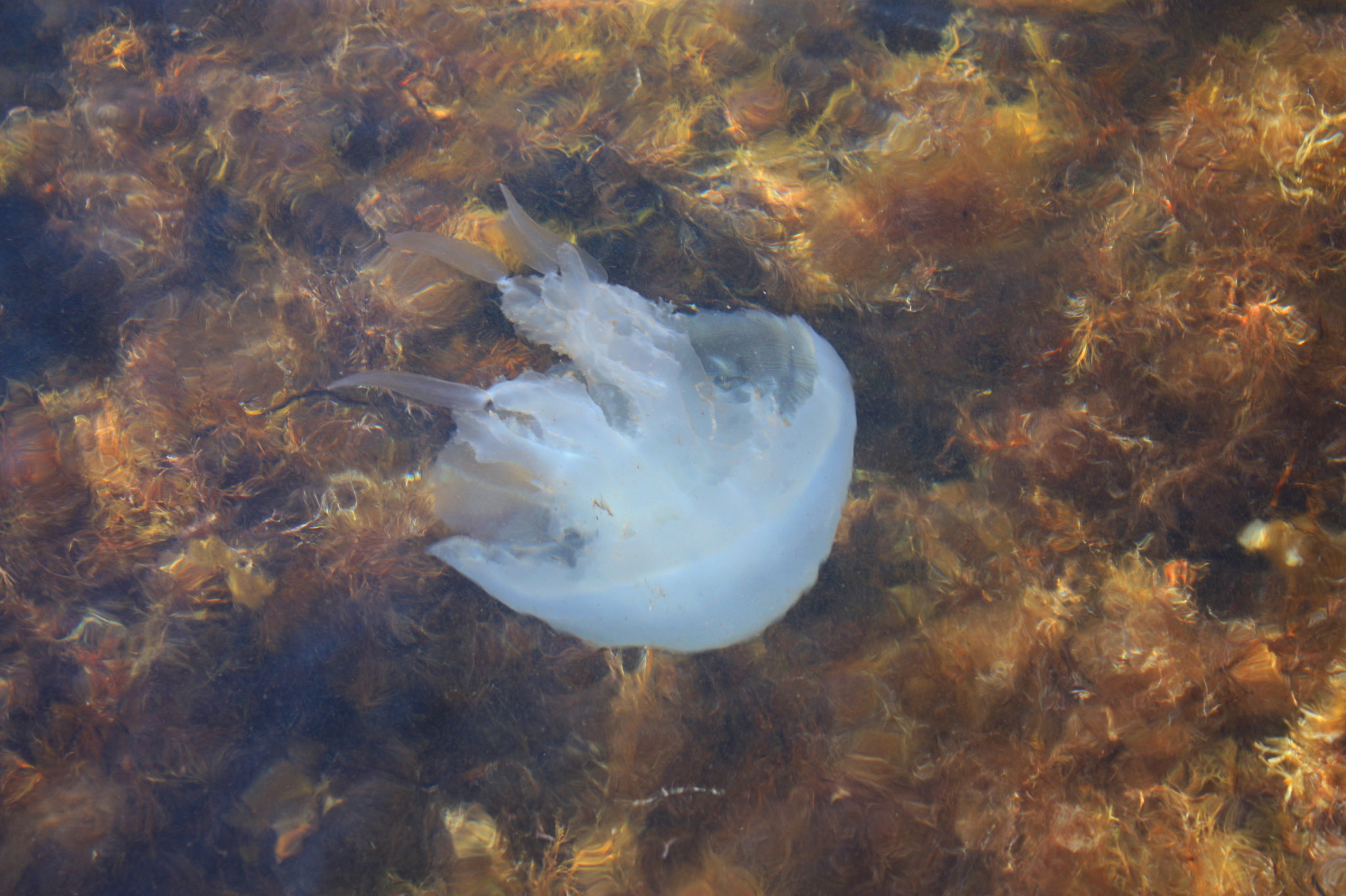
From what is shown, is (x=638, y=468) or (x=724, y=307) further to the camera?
(x=724, y=307)

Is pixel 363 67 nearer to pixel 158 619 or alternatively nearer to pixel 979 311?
pixel 158 619

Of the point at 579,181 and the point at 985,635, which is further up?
the point at 579,181

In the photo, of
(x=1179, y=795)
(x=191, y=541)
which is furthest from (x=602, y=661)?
(x=1179, y=795)

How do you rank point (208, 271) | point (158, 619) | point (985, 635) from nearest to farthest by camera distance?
1. point (985, 635)
2. point (158, 619)
3. point (208, 271)

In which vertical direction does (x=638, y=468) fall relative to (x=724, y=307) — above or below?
below
